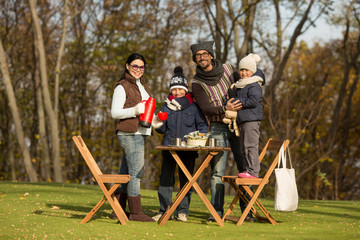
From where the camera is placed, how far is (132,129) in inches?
245

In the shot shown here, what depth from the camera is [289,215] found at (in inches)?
302

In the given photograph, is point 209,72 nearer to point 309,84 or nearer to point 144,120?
point 144,120

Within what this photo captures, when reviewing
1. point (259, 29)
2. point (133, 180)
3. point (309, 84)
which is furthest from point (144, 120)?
point (309, 84)

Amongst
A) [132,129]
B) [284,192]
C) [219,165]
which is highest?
[132,129]

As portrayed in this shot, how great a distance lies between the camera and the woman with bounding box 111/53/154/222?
6.22 m

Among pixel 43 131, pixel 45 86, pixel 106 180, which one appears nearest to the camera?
pixel 106 180

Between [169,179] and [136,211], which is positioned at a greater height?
[169,179]

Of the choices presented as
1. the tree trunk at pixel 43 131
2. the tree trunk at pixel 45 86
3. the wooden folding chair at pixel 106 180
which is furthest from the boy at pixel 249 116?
the tree trunk at pixel 43 131

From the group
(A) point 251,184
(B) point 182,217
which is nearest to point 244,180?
(A) point 251,184

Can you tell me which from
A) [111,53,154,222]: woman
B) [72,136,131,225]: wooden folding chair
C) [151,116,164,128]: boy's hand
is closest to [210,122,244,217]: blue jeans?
[151,116,164,128]: boy's hand

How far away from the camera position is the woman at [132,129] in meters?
6.22

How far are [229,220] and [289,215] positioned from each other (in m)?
1.37

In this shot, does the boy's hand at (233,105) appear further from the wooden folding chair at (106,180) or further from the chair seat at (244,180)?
the wooden folding chair at (106,180)

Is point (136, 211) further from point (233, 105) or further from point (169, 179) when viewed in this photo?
point (233, 105)
